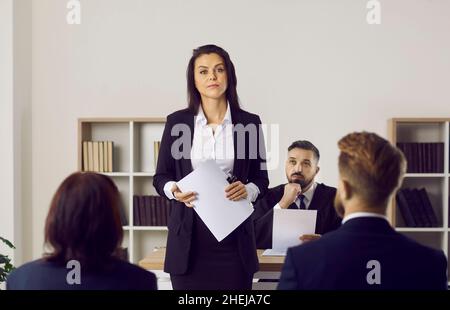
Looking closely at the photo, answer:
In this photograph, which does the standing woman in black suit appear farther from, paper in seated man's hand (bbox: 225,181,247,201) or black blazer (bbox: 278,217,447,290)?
black blazer (bbox: 278,217,447,290)

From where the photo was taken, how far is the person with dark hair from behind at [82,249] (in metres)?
1.33

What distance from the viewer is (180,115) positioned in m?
2.06

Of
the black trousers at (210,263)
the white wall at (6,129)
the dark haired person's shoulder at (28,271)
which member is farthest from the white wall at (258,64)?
the dark haired person's shoulder at (28,271)

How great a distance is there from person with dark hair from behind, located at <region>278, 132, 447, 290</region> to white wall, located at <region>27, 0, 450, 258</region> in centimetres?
301

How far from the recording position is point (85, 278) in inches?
52.7

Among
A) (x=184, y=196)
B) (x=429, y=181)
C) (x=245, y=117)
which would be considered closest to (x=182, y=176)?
(x=184, y=196)

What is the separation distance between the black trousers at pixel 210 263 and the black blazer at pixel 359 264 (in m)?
0.69

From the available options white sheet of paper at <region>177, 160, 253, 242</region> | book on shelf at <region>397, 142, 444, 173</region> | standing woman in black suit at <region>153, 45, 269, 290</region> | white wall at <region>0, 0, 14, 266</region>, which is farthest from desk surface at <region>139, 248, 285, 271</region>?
white wall at <region>0, 0, 14, 266</region>

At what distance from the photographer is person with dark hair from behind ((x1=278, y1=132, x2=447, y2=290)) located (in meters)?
1.31

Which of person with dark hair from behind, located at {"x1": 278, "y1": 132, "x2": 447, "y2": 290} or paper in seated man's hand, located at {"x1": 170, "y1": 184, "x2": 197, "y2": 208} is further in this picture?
paper in seated man's hand, located at {"x1": 170, "y1": 184, "x2": 197, "y2": 208}
